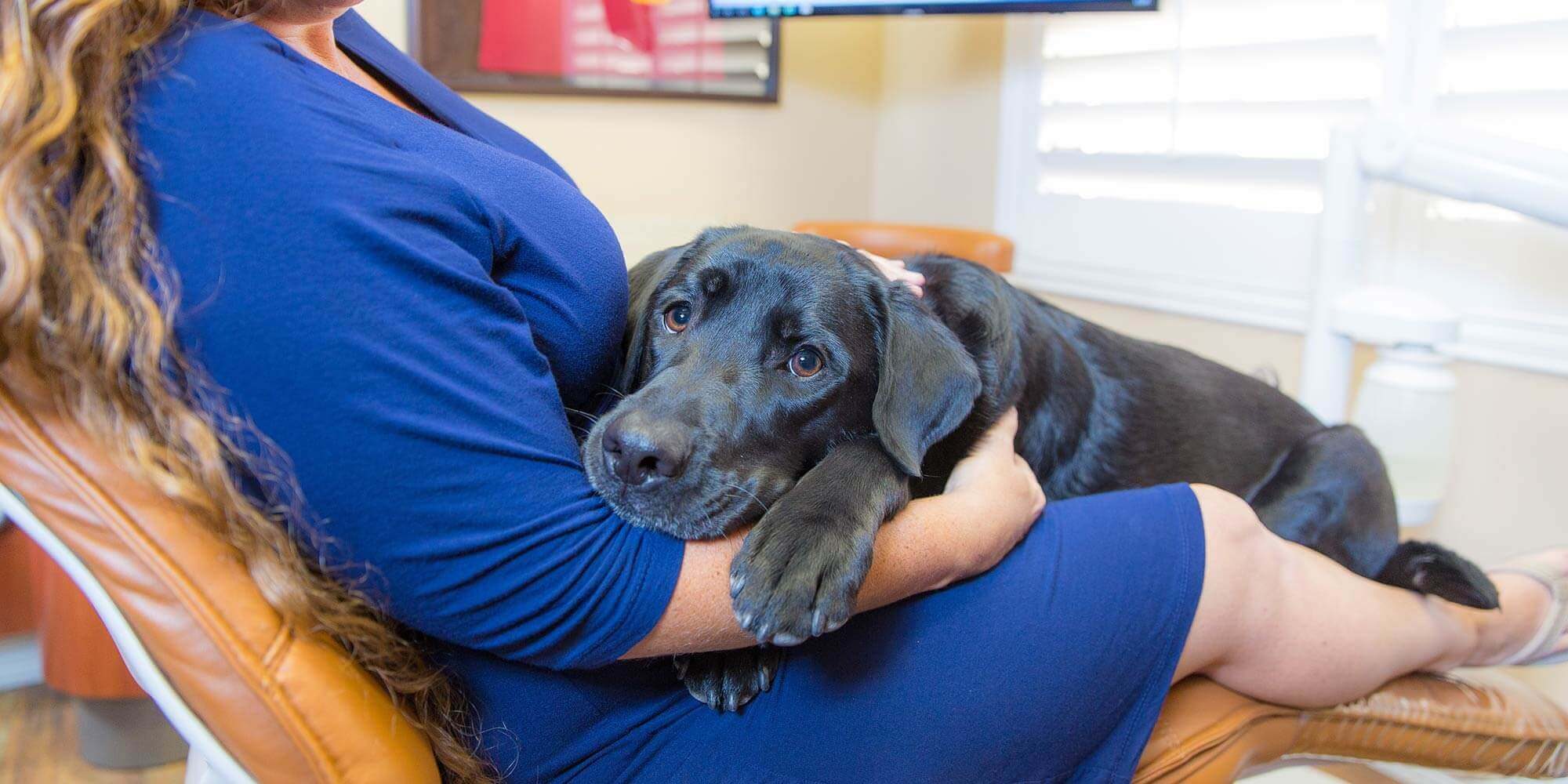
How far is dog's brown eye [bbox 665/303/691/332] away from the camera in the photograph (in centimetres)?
131

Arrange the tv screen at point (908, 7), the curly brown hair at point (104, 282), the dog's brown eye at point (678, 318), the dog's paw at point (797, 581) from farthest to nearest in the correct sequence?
the tv screen at point (908, 7) → the dog's brown eye at point (678, 318) → the dog's paw at point (797, 581) → the curly brown hair at point (104, 282)

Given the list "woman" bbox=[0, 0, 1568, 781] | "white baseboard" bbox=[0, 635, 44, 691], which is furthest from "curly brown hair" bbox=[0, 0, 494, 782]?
"white baseboard" bbox=[0, 635, 44, 691]

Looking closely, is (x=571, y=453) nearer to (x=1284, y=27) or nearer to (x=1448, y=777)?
(x=1448, y=777)

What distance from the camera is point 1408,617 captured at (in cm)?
145

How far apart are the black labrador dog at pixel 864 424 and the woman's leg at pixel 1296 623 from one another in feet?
0.33

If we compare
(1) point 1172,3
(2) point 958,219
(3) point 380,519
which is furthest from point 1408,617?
(2) point 958,219

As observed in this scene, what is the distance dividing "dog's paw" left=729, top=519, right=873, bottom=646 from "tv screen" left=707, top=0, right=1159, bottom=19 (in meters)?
1.85

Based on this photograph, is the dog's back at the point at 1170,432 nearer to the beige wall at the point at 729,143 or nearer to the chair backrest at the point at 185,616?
the chair backrest at the point at 185,616

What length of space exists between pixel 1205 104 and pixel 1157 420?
50.8 inches

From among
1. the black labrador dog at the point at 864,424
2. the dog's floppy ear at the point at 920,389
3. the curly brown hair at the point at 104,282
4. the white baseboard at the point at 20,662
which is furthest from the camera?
the white baseboard at the point at 20,662

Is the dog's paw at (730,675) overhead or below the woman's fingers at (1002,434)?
below

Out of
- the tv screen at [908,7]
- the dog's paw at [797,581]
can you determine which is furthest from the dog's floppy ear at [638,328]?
the tv screen at [908,7]

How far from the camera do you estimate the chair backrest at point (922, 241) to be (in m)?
2.52

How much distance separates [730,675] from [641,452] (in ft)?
0.82
